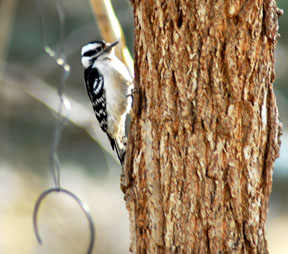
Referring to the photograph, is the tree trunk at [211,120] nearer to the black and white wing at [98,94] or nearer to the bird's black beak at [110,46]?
the bird's black beak at [110,46]

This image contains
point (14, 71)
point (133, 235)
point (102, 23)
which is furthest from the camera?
point (14, 71)

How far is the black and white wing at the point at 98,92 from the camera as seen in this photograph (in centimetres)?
396

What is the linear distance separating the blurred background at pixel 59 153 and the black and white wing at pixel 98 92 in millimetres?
2996

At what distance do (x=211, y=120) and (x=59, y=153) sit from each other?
7649 millimetres

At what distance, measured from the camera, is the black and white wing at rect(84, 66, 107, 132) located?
3961 mm

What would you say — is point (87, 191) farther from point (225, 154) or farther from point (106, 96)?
point (225, 154)

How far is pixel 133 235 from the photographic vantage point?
2525 millimetres

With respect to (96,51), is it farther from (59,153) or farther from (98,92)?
(59,153)

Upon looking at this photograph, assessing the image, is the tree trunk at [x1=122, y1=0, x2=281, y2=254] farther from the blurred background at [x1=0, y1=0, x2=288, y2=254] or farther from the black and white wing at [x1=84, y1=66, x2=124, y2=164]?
the blurred background at [x1=0, y1=0, x2=288, y2=254]

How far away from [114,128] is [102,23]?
683 mm

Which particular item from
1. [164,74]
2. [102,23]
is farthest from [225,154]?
[102,23]

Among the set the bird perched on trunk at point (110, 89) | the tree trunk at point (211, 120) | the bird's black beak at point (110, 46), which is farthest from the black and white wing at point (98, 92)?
the tree trunk at point (211, 120)

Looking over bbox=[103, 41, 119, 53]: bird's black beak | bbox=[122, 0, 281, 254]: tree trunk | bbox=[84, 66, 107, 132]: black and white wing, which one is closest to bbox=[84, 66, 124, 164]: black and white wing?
bbox=[84, 66, 107, 132]: black and white wing

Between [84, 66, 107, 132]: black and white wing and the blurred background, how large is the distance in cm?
300
